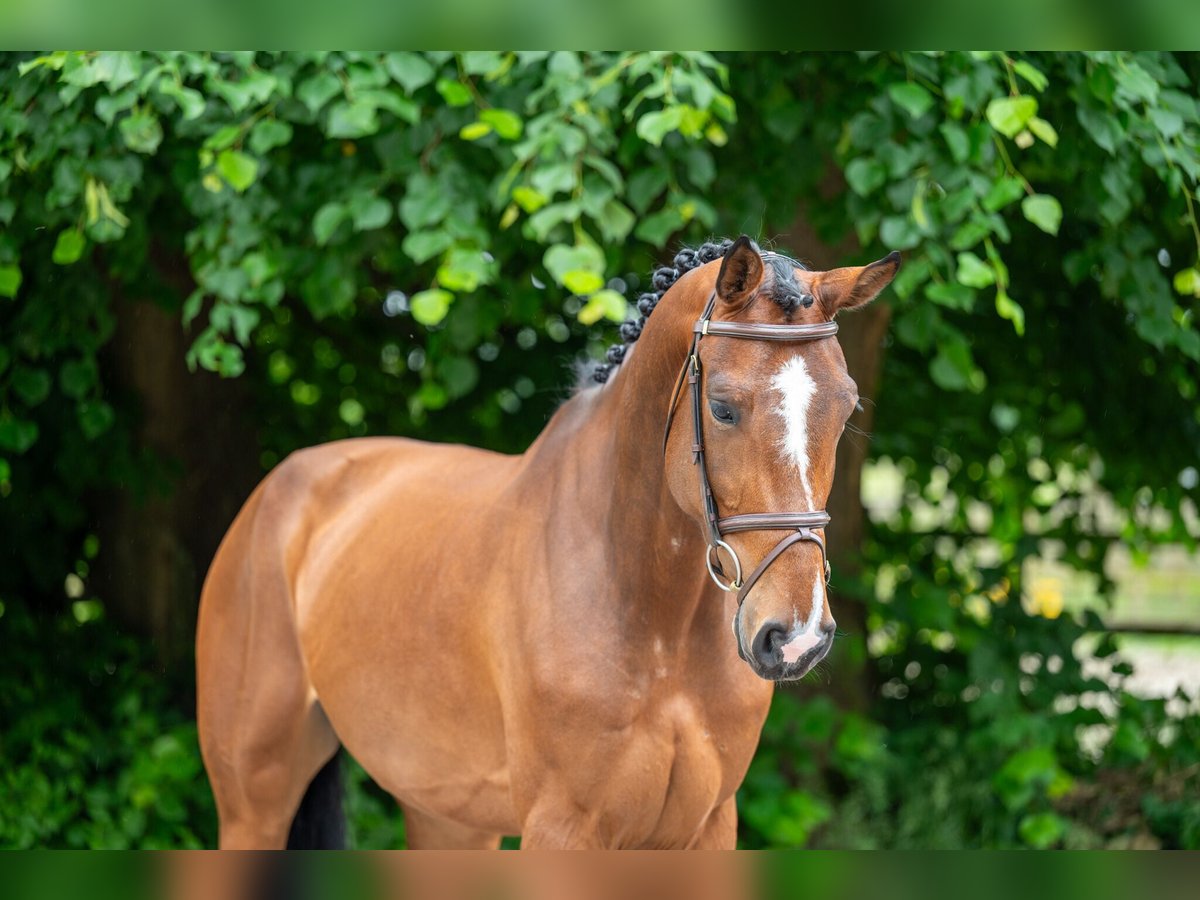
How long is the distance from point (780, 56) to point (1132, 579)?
7.80 m

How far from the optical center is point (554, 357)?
538 cm

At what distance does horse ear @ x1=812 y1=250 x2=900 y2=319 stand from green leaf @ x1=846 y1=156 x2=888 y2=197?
1296 mm

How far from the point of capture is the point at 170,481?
5.23 metres

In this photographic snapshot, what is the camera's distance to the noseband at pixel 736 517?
182 cm

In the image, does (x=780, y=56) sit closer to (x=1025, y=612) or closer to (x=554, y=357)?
(x=554, y=357)

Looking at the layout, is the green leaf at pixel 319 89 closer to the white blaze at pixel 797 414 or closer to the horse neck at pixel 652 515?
the horse neck at pixel 652 515

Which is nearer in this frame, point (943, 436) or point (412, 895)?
point (412, 895)

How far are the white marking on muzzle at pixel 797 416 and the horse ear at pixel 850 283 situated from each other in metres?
0.19

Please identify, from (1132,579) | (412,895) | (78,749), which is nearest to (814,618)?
(412,895)

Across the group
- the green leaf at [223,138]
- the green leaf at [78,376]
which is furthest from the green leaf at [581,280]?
the green leaf at [78,376]

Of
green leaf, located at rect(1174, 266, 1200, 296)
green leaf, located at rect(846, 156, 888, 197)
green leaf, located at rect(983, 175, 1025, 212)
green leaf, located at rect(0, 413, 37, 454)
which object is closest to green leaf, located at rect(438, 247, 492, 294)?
green leaf, located at rect(846, 156, 888, 197)

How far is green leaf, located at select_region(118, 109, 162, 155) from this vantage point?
318 centimetres

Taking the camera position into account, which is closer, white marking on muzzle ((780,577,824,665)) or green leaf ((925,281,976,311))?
white marking on muzzle ((780,577,824,665))

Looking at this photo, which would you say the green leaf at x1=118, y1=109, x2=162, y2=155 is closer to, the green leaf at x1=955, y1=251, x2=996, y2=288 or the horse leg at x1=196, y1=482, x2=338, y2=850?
the horse leg at x1=196, y1=482, x2=338, y2=850
